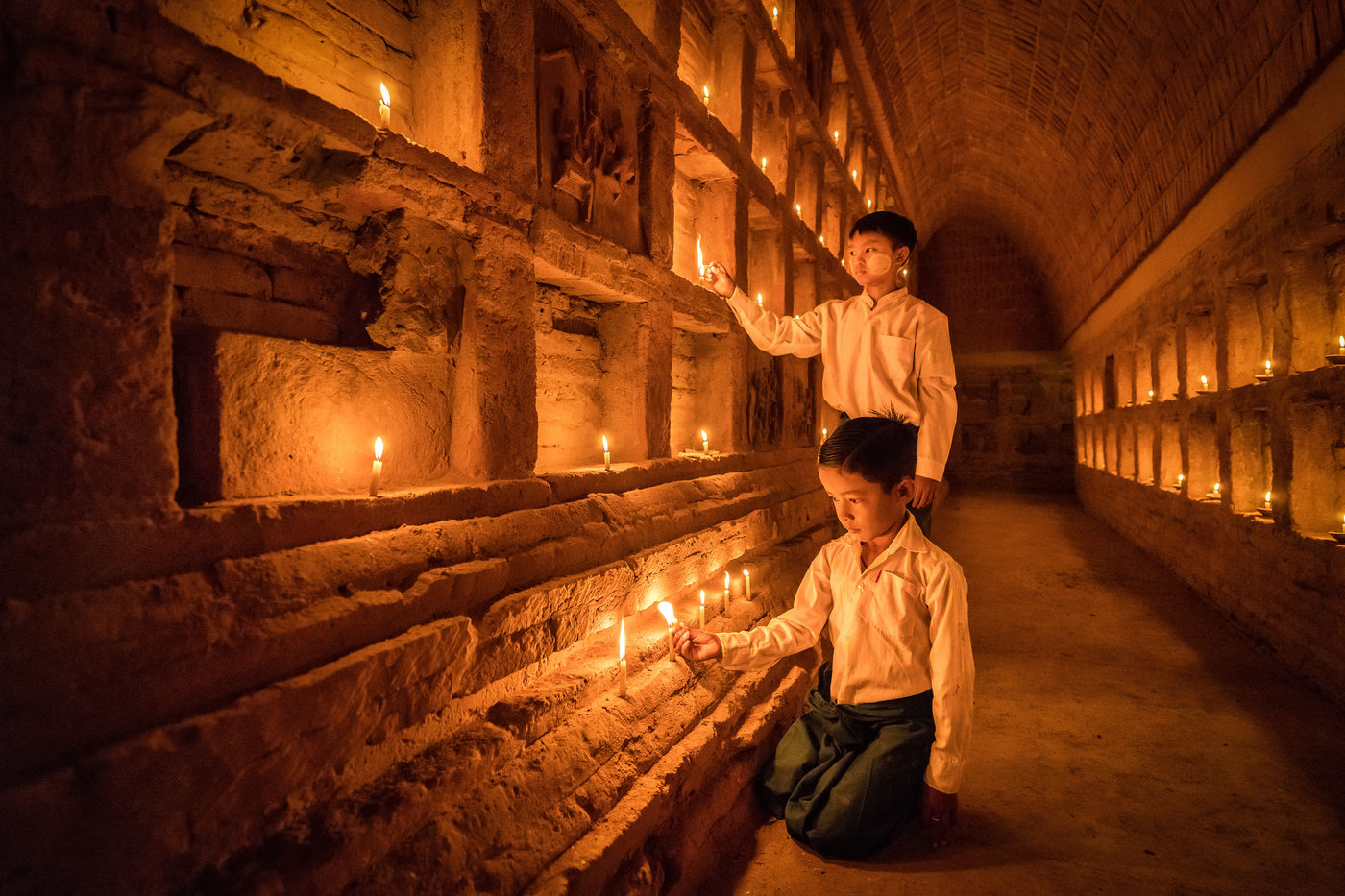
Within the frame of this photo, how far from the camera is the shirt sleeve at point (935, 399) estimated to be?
313 centimetres

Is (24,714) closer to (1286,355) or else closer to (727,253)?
(727,253)

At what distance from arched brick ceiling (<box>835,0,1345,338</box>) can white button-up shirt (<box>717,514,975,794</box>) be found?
4334 mm

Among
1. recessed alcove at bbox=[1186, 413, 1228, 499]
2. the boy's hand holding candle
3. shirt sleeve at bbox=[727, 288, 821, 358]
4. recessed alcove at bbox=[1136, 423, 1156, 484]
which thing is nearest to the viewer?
the boy's hand holding candle

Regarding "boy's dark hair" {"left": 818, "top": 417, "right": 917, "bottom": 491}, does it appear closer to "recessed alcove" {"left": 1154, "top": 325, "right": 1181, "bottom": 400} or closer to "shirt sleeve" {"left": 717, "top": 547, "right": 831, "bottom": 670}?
Result: "shirt sleeve" {"left": 717, "top": 547, "right": 831, "bottom": 670}

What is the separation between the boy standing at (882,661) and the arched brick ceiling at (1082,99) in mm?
4235

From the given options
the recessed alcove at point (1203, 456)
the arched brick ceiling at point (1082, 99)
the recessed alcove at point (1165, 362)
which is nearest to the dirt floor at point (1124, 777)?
the recessed alcove at point (1203, 456)

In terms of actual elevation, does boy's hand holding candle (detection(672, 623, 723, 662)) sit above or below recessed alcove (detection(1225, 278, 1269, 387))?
below

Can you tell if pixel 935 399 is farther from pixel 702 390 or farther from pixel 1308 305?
pixel 1308 305

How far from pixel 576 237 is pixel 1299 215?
4.80 m

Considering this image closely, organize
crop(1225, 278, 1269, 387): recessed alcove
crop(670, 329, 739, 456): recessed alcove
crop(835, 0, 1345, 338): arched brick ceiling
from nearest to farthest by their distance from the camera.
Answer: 1. crop(670, 329, 739, 456): recessed alcove
2. crop(835, 0, 1345, 338): arched brick ceiling
3. crop(1225, 278, 1269, 387): recessed alcove

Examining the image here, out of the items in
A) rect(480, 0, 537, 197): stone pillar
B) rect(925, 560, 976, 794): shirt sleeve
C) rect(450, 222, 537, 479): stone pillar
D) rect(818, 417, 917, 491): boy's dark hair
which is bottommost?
rect(925, 560, 976, 794): shirt sleeve

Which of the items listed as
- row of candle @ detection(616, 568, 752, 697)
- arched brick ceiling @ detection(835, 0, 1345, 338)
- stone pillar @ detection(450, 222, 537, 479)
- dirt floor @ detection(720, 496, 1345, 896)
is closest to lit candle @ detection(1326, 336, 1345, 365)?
arched brick ceiling @ detection(835, 0, 1345, 338)

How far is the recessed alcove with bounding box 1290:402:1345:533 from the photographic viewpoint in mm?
4406

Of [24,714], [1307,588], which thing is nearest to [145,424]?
[24,714]
